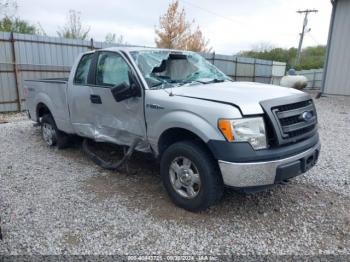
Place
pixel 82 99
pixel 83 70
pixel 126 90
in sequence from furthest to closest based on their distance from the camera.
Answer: pixel 83 70, pixel 82 99, pixel 126 90

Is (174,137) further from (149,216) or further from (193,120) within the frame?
(149,216)

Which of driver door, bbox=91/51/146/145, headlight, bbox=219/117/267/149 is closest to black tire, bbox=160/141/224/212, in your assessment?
headlight, bbox=219/117/267/149

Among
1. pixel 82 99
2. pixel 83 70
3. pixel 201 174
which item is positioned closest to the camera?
pixel 201 174

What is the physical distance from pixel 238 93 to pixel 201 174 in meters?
0.99

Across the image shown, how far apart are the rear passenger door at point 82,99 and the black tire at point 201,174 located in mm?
1823

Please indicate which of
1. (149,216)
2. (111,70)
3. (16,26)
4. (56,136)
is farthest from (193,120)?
(16,26)

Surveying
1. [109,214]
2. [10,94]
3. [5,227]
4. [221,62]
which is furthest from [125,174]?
[221,62]

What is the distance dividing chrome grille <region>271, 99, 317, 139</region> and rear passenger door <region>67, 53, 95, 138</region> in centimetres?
281

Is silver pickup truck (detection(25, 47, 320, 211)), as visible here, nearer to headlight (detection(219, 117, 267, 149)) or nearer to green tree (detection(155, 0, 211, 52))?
headlight (detection(219, 117, 267, 149))

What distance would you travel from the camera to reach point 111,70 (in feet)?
14.0

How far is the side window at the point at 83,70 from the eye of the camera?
4645 millimetres

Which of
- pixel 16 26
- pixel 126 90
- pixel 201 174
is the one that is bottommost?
pixel 201 174

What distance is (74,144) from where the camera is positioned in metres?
A: 5.87

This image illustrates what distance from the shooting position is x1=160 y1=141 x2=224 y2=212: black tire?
2.99 m
